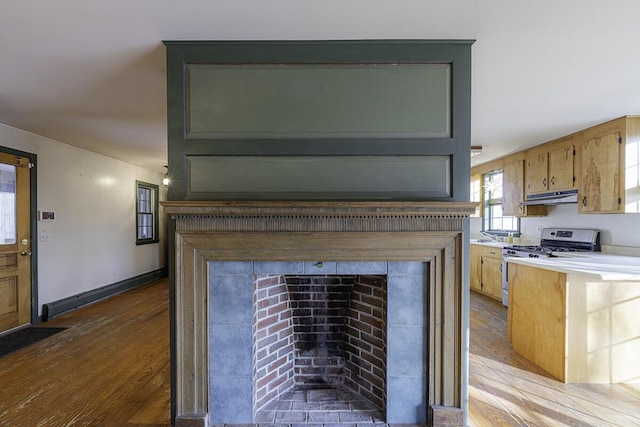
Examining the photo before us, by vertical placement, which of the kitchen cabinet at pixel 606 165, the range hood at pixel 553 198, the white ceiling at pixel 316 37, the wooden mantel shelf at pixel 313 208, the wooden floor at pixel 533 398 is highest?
the white ceiling at pixel 316 37

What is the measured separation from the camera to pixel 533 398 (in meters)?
2.28

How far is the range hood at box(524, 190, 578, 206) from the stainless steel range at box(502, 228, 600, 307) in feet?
1.53

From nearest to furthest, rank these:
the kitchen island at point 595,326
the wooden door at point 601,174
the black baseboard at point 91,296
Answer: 1. the kitchen island at point 595,326
2. the wooden door at point 601,174
3. the black baseboard at point 91,296

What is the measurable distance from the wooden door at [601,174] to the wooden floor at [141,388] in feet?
6.08

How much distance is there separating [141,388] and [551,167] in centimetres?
541

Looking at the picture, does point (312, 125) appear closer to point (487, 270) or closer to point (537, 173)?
point (537, 173)

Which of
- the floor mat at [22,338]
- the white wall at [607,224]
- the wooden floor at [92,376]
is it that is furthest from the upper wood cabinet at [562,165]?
the floor mat at [22,338]

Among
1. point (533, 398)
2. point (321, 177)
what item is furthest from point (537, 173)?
point (321, 177)

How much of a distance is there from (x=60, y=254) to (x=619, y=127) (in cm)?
704

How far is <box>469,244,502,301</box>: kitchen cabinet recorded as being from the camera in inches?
184

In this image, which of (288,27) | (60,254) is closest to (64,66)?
(288,27)

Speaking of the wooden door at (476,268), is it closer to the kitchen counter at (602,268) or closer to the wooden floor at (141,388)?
the wooden floor at (141,388)

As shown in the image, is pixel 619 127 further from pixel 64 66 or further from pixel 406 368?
pixel 64 66

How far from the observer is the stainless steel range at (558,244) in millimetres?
3867
